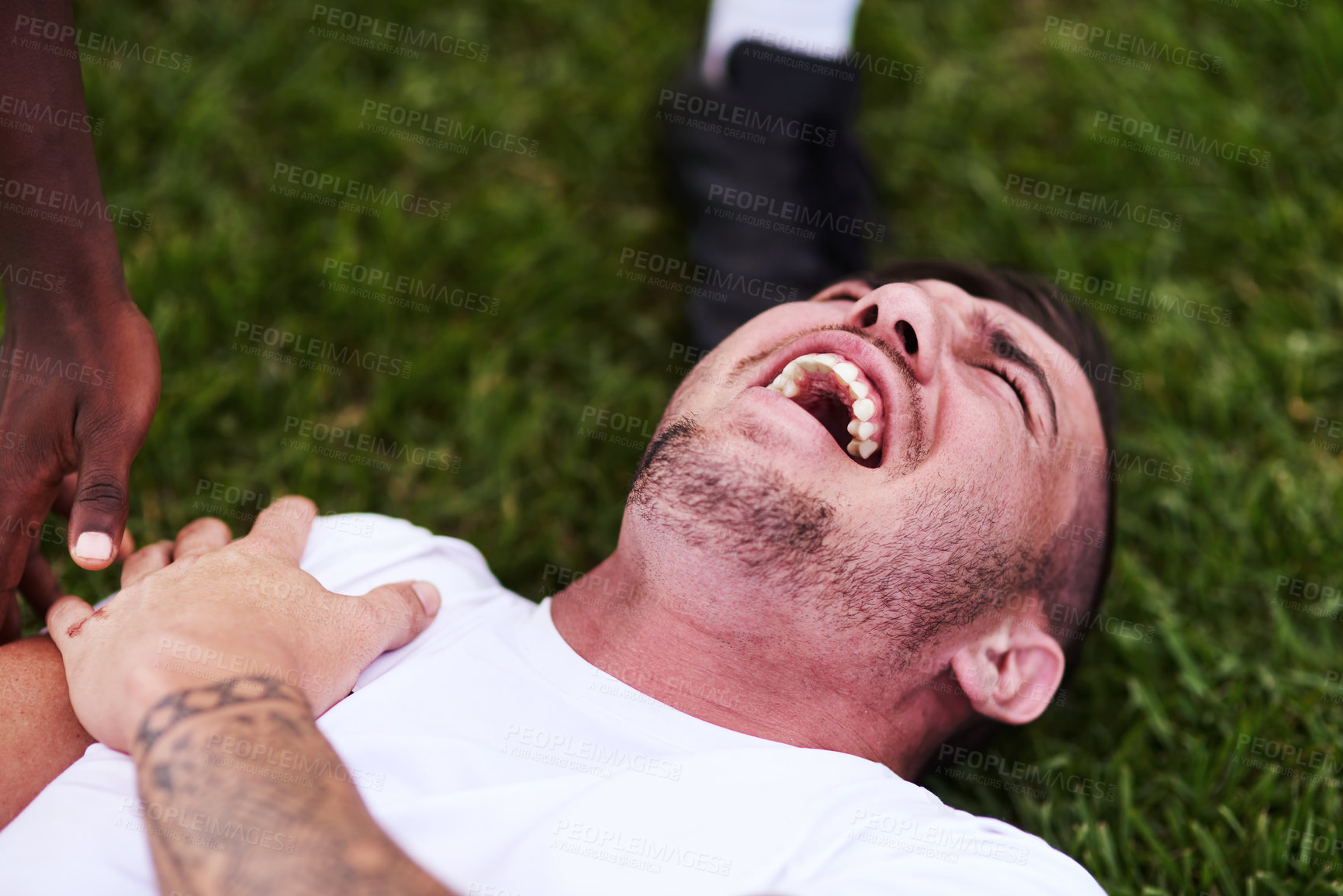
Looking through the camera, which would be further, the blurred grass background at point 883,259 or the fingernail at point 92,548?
the blurred grass background at point 883,259

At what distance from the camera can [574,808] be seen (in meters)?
1.95

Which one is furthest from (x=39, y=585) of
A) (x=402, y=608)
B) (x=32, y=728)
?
(x=402, y=608)

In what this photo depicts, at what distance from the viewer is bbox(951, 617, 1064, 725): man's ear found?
2416 millimetres

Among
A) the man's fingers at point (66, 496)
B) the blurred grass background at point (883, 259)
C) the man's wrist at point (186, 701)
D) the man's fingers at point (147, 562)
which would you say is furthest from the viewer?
the blurred grass background at point (883, 259)

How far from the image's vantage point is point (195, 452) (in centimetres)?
331

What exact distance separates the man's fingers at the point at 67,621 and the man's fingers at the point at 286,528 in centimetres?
38

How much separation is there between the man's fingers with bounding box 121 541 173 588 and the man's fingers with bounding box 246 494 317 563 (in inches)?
8.3

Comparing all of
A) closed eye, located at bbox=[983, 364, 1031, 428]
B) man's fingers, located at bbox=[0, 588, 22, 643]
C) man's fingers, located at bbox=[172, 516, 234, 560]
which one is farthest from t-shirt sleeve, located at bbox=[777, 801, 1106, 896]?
man's fingers, located at bbox=[0, 588, 22, 643]

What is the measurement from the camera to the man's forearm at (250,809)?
162 centimetres

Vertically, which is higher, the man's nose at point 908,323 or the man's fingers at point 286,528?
the man's nose at point 908,323

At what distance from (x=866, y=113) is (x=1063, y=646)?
2.62m

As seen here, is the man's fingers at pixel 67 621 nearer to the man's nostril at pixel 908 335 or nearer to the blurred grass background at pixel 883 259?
the blurred grass background at pixel 883 259

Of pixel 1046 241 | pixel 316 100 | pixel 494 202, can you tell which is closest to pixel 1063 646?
pixel 1046 241

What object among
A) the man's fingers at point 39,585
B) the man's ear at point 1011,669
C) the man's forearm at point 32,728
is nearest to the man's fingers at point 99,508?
the man's forearm at point 32,728
